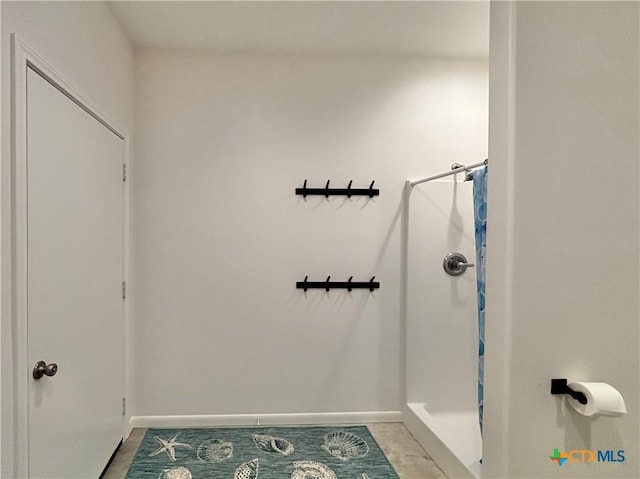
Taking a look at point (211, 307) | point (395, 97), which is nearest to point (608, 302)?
point (395, 97)

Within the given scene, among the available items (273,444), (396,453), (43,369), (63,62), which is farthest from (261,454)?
(63,62)

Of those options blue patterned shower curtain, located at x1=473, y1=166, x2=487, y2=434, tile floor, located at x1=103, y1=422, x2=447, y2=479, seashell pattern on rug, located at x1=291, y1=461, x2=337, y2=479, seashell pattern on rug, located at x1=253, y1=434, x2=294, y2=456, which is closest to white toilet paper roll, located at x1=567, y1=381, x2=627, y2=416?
blue patterned shower curtain, located at x1=473, y1=166, x2=487, y2=434

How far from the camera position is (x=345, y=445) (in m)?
2.42

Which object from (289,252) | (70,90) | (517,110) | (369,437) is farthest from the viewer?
(289,252)

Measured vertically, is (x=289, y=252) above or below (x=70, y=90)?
below

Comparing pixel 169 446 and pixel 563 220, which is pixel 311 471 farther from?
pixel 563 220

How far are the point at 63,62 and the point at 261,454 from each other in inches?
90.4

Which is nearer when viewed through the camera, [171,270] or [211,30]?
[211,30]

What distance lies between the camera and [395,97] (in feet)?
9.03

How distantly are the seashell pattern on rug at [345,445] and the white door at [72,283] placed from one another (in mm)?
1303

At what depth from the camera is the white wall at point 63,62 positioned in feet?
4.07

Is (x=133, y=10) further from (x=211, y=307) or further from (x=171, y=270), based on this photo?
(x=211, y=307)

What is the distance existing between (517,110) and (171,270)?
7.49 feet

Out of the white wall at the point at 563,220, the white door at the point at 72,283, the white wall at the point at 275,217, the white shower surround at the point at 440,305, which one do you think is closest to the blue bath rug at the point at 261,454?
the white wall at the point at 275,217
